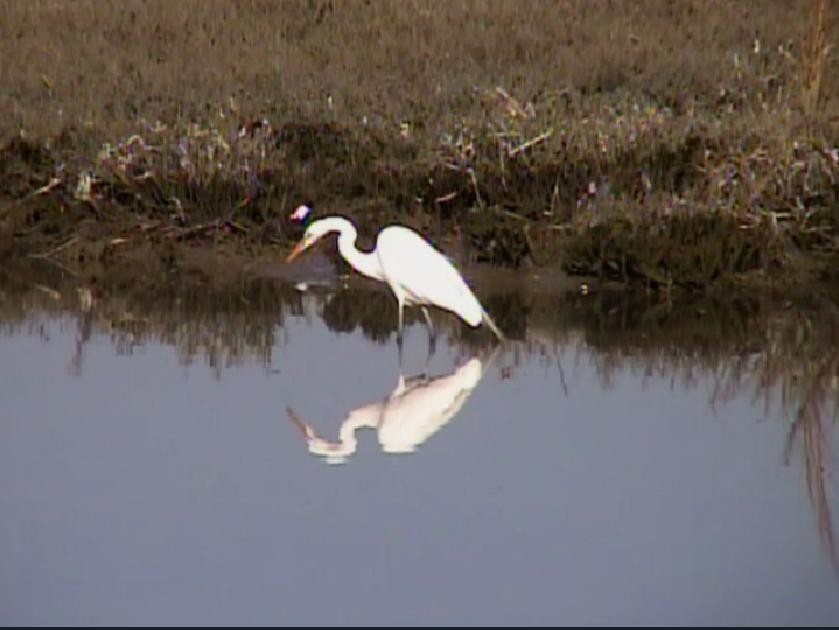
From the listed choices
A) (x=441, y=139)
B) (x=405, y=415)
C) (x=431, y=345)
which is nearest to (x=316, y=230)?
(x=431, y=345)

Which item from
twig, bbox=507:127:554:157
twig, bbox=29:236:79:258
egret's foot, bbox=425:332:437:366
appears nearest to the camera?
egret's foot, bbox=425:332:437:366

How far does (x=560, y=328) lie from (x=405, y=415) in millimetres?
2389

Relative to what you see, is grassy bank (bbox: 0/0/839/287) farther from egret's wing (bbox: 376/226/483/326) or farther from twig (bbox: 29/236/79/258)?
egret's wing (bbox: 376/226/483/326)

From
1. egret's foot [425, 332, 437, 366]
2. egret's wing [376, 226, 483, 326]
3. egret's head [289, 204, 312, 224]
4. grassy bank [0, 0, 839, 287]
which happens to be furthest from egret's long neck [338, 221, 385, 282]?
grassy bank [0, 0, 839, 287]

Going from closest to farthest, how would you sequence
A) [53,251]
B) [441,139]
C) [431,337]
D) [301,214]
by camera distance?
Answer: 1. [431,337]
2. [301,214]
3. [53,251]
4. [441,139]

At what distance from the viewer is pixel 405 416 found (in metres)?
9.90

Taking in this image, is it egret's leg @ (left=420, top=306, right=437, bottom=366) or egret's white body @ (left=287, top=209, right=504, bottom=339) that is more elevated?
egret's white body @ (left=287, top=209, right=504, bottom=339)

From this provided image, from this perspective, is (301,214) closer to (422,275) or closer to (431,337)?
(431,337)

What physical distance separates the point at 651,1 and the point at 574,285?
258 inches

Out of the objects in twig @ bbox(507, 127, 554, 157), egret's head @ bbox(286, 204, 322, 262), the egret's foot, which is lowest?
the egret's foot

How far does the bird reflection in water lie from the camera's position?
929 centimetres

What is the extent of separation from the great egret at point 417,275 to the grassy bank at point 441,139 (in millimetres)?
1533

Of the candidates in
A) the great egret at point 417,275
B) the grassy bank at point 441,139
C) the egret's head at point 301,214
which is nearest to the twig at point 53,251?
the grassy bank at point 441,139

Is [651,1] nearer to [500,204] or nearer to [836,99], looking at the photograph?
[836,99]
